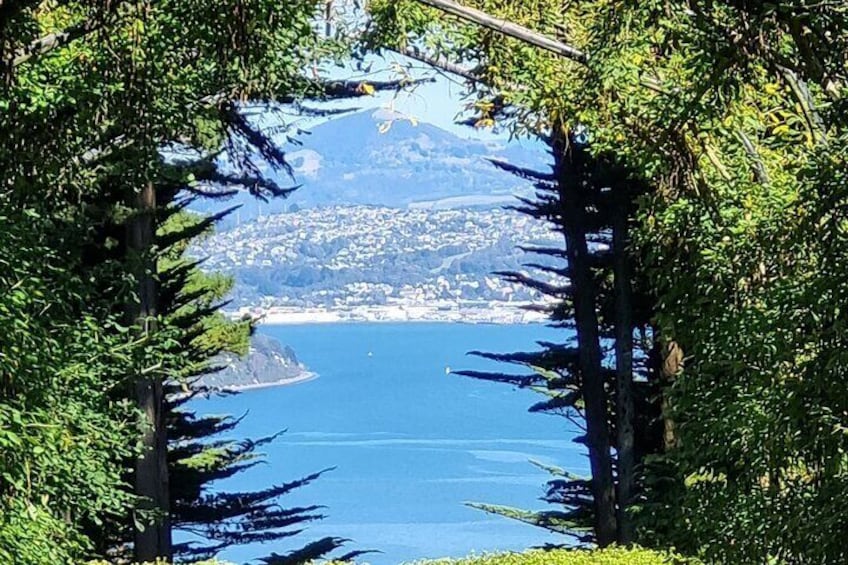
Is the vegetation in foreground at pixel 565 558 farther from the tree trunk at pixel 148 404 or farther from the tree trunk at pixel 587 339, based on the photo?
the tree trunk at pixel 587 339

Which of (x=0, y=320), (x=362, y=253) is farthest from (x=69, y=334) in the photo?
(x=362, y=253)

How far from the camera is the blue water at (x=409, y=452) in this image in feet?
48.3

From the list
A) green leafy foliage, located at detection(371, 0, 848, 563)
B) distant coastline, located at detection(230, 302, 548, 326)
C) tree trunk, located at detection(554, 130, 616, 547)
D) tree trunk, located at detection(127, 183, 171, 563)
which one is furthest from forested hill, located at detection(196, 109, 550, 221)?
green leafy foliage, located at detection(371, 0, 848, 563)

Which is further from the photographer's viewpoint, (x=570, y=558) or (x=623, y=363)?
(x=623, y=363)

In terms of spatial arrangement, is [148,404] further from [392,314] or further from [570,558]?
[392,314]

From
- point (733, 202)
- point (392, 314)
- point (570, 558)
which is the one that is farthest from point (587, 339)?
point (392, 314)

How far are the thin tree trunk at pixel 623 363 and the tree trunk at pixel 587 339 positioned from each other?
12cm

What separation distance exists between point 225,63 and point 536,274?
858 centimetres

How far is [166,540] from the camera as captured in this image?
880cm

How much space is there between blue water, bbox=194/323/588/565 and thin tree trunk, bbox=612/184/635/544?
1396 mm

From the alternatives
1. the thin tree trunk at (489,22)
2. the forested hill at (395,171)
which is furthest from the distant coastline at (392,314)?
the thin tree trunk at (489,22)

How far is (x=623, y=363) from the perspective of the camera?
383 inches

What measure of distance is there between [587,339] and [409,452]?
13424mm

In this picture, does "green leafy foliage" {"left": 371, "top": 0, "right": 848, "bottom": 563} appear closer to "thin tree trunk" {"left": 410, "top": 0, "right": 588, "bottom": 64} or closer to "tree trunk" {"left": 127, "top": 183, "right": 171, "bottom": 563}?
"thin tree trunk" {"left": 410, "top": 0, "right": 588, "bottom": 64}
